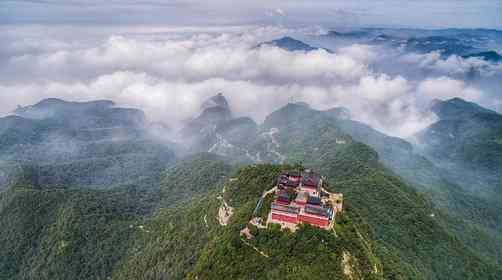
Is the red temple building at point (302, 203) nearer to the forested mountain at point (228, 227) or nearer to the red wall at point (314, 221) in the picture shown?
the red wall at point (314, 221)

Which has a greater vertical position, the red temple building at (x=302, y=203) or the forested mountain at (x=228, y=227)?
the red temple building at (x=302, y=203)

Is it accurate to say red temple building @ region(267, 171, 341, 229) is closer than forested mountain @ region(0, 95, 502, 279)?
No

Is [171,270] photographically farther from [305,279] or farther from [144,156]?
[144,156]

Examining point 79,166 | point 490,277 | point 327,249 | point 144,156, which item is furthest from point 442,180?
point 79,166

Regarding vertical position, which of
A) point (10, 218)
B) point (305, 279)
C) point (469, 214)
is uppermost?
point (305, 279)

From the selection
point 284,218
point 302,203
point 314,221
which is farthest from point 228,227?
point 314,221

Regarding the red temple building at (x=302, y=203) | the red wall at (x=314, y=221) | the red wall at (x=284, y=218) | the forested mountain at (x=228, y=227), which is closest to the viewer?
the forested mountain at (x=228, y=227)

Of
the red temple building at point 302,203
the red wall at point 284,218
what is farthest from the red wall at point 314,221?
the red wall at point 284,218

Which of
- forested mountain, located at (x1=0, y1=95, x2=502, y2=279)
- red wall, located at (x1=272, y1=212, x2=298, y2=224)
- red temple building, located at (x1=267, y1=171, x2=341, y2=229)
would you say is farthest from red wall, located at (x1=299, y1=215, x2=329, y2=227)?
forested mountain, located at (x1=0, y1=95, x2=502, y2=279)

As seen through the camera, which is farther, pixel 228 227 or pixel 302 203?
pixel 228 227

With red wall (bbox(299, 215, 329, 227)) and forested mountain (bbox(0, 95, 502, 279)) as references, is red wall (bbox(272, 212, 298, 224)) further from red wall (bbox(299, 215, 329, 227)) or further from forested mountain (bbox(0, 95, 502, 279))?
forested mountain (bbox(0, 95, 502, 279))

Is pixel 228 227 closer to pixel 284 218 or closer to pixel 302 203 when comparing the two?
pixel 284 218
